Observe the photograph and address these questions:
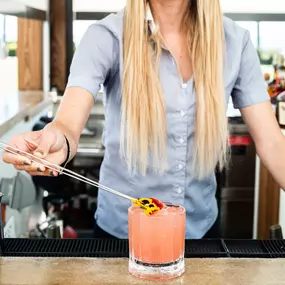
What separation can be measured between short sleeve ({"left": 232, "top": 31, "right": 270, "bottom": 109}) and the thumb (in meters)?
0.63

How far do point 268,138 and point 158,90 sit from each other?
1.11 feet

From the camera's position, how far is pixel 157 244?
1.00 metres

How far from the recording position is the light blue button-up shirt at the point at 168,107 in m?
1.53

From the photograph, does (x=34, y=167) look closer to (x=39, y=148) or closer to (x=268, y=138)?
(x=39, y=148)

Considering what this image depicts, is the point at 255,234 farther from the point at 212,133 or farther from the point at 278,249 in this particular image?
the point at 278,249

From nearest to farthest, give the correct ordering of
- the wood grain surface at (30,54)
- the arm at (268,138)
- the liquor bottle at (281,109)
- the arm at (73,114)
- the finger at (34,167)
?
the finger at (34,167) → the arm at (73,114) → the arm at (268,138) → the liquor bottle at (281,109) → the wood grain surface at (30,54)

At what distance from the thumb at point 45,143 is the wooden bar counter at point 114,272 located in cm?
21

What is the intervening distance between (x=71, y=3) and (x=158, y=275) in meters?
3.42

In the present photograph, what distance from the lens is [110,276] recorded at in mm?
993

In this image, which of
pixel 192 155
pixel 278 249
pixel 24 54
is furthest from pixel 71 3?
pixel 278 249

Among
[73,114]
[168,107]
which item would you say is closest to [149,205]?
[73,114]

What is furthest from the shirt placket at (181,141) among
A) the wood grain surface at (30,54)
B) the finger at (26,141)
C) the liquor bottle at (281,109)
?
the wood grain surface at (30,54)

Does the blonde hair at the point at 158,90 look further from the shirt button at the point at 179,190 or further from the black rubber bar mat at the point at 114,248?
the black rubber bar mat at the point at 114,248

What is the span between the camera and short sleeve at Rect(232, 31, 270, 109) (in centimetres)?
162
